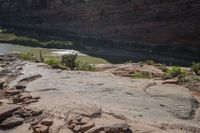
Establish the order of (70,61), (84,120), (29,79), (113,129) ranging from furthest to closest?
(70,61), (29,79), (84,120), (113,129)

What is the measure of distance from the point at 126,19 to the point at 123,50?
4.11 m

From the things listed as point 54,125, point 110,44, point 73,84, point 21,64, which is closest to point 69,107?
point 54,125

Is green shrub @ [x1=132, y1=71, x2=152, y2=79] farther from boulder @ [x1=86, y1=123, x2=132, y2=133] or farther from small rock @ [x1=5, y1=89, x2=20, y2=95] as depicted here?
boulder @ [x1=86, y1=123, x2=132, y2=133]

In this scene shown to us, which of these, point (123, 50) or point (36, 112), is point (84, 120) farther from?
point (123, 50)

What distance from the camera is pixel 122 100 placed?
860 cm

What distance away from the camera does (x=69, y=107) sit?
7.64m

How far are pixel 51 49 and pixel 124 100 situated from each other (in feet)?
72.7

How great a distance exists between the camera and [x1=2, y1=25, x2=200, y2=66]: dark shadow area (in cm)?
2784

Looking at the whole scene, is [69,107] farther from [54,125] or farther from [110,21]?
[110,21]

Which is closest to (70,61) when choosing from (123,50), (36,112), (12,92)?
(12,92)

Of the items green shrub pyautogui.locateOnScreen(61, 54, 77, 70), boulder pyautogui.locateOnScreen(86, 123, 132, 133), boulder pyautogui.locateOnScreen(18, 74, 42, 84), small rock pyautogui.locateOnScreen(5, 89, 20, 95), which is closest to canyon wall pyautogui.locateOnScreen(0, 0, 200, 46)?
green shrub pyautogui.locateOnScreen(61, 54, 77, 70)

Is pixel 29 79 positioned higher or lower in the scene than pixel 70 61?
lower

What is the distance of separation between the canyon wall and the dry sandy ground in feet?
69.9

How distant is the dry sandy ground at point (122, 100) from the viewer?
7153mm
